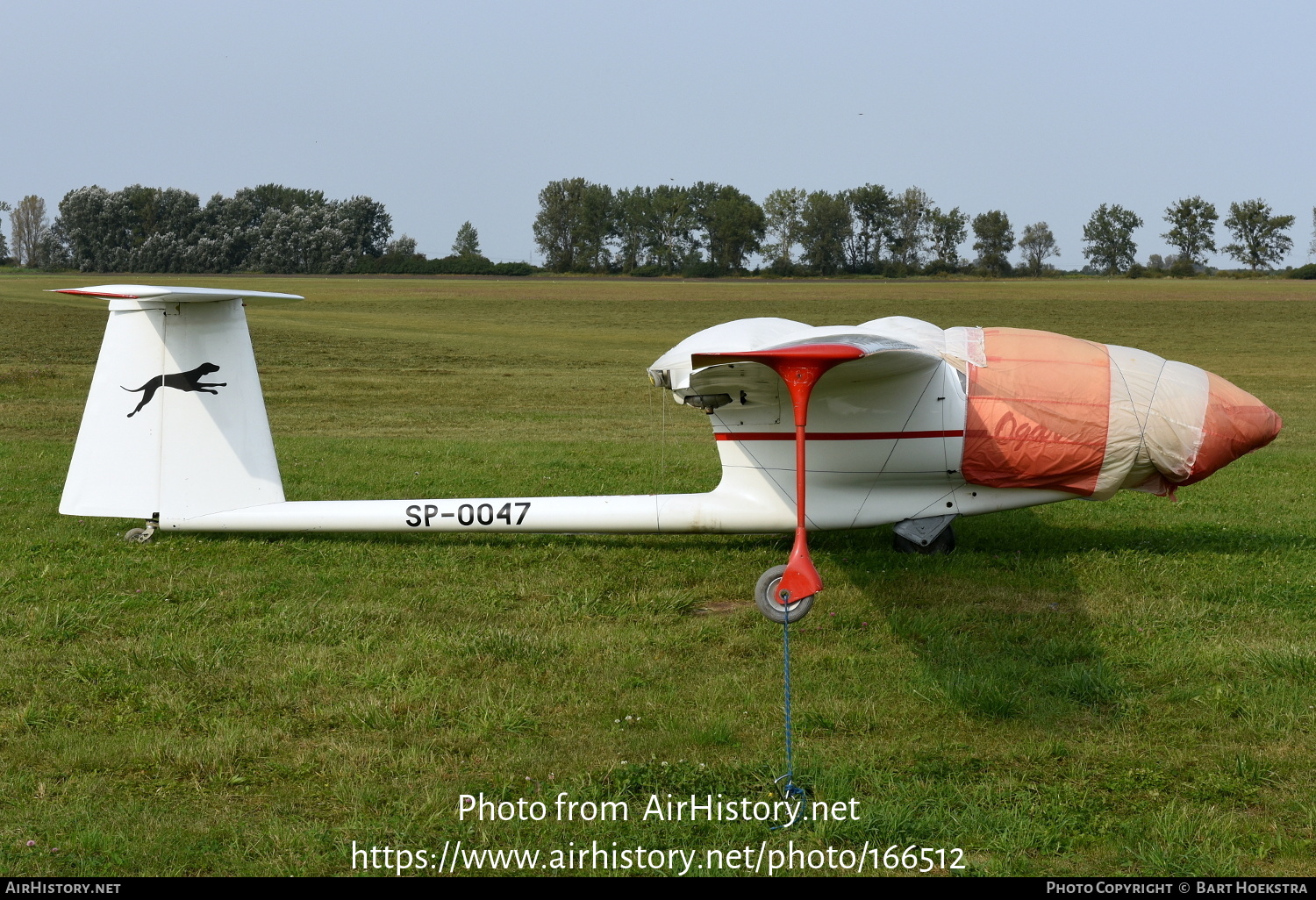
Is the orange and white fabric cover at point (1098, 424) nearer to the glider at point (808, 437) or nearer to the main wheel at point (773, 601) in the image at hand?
the glider at point (808, 437)

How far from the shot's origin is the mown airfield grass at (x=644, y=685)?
448 cm

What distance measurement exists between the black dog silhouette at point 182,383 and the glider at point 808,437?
0.05 ft

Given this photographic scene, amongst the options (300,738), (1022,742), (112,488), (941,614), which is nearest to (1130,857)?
(1022,742)

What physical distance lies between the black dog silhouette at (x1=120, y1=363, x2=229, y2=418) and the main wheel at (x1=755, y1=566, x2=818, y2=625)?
4863 millimetres

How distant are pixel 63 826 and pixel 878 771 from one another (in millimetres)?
3523

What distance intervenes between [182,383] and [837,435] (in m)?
5.33

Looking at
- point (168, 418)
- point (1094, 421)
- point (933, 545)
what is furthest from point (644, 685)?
point (168, 418)

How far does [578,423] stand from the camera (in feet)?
62.9

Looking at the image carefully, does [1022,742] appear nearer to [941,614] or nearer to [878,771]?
[878,771]

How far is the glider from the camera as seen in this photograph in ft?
26.7

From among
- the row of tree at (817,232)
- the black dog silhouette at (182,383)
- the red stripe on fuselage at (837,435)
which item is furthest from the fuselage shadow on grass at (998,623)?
the row of tree at (817,232)

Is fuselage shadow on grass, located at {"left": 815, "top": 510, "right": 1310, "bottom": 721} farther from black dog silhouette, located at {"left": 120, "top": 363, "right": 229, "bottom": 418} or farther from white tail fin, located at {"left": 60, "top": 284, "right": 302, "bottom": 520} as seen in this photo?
black dog silhouette, located at {"left": 120, "top": 363, "right": 229, "bottom": 418}

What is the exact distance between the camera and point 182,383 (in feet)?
28.9

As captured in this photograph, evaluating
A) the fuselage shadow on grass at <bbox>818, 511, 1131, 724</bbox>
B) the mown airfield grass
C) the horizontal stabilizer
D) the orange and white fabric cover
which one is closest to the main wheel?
the mown airfield grass
